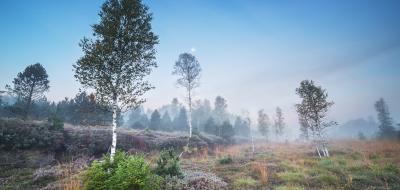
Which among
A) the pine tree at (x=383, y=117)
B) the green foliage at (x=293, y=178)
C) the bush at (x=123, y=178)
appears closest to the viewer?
the bush at (x=123, y=178)

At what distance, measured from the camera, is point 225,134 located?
57.2m

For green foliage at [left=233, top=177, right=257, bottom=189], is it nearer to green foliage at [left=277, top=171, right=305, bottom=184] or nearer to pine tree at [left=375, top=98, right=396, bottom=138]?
green foliage at [left=277, top=171, right=305, bottom=184]

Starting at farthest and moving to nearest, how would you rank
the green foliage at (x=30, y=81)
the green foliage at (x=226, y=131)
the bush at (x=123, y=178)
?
the green foliage at (x=226, y=131) → the green foliage at (x=30, y=81) → the bush at (x=123, y=178)

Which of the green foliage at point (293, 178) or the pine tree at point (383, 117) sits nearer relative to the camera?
the green foliage at point (293, 178)

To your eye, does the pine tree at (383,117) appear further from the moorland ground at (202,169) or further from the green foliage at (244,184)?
the green foliage at (244,184)

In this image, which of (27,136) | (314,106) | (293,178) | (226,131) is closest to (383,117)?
(226,131)

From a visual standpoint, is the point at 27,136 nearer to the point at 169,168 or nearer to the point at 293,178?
the point at 169,168

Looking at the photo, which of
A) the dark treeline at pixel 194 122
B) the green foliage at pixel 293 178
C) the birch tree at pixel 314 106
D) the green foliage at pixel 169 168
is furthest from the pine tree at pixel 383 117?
the green foliage at pixel 169 168

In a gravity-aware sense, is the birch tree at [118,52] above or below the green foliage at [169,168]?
above

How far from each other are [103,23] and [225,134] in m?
47.4

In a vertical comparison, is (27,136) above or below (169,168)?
above

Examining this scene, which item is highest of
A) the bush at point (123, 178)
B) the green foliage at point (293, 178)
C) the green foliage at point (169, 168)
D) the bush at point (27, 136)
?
the bush at point (27, 136)

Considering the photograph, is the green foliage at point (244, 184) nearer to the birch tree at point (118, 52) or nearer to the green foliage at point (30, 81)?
the birch tree at point (118, 52)

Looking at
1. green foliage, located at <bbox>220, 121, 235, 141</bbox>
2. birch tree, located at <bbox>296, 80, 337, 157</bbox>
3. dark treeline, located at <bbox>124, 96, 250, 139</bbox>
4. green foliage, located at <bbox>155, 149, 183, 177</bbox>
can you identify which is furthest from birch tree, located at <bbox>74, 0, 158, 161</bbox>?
green foliage, located at <bbox>220, 121, 235, 141</bbox>
